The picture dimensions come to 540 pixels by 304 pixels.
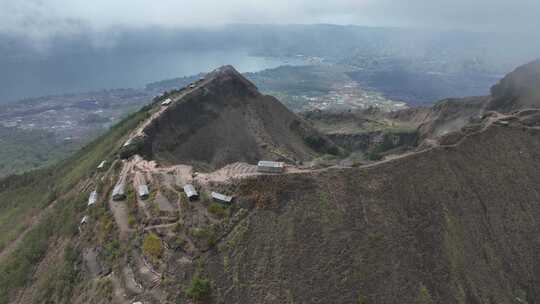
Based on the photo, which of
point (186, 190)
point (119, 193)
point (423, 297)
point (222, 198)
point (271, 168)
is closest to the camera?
point (423, 297)

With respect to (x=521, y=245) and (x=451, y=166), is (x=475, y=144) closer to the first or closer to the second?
(x=451, y=166)

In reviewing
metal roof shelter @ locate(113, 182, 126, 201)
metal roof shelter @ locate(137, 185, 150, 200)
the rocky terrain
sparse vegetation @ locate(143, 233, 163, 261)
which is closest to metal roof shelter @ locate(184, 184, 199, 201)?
the rocky terrain

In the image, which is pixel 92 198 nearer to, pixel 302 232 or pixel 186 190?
pixel 186 190

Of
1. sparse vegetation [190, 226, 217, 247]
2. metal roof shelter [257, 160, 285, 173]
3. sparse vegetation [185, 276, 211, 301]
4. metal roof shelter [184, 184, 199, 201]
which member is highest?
metal roof shelter [257, 160, 285, 173]

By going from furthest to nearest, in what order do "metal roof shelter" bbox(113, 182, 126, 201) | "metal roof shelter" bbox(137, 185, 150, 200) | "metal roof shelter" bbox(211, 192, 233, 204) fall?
"metal roof shelter" bbox(113, 182, 126, 201) < "metal roof shelter" bbox(137, 185, 150, 200) < "metal roof shelter" bbox(211, 192, 233, 204)

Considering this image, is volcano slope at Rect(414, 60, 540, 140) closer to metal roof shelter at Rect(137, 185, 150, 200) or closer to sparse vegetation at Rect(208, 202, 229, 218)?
sparse vegetation at Rect(208, 202, 229, 218)

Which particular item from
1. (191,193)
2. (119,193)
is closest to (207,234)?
(191,193)

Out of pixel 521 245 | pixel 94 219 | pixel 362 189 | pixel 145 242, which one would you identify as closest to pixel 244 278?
pixel 145 242

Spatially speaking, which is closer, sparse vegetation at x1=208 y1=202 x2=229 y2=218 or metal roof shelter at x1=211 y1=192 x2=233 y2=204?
sparse vegetation at x1=208 y1=202 x2=229 y2=218
